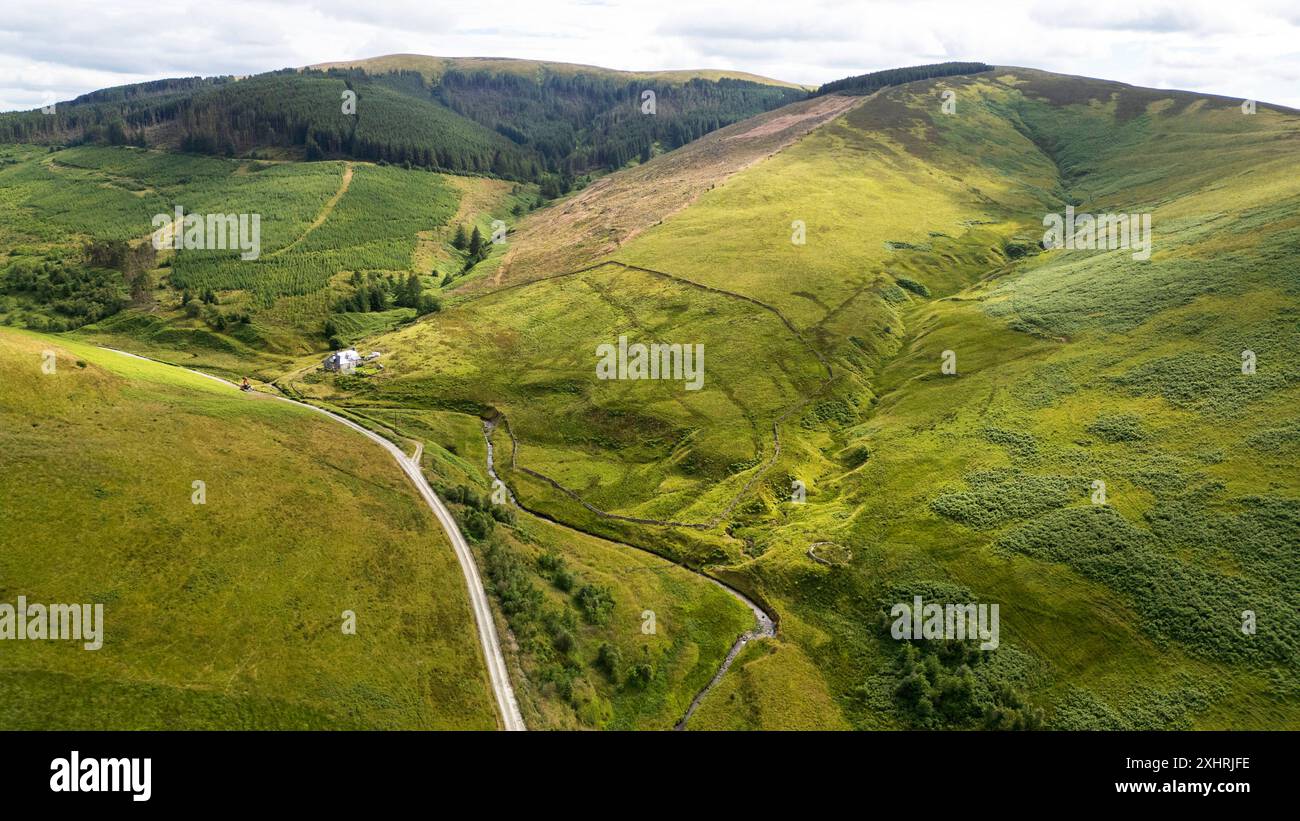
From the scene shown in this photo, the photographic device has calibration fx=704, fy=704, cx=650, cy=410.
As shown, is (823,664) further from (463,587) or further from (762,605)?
(463,587)

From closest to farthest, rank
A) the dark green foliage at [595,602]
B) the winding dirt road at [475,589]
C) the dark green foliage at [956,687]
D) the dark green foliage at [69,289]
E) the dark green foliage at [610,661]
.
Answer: the winding dirt road at [475,589]
the dark green foliage at [956,687]
the dark green foliage at [610,661]
the dark green foliage at [595,602]
the dark green foliage at [69,289]

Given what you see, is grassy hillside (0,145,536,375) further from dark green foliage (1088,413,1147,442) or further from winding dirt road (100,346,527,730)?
dark green foliage (1088,413,1147,442)

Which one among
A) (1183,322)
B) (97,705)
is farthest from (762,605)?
(1183,322)

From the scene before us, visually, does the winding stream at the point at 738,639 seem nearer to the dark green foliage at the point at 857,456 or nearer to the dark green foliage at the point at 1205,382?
the dark green foliage at the point at 857,456

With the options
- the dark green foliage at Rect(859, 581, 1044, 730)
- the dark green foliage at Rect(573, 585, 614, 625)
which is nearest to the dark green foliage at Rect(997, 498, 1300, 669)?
the dark green foliage at Rect(859, 581, 1044, 730)

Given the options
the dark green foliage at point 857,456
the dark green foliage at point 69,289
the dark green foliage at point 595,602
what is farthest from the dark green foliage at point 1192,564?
the dark green foliage at point 69,289

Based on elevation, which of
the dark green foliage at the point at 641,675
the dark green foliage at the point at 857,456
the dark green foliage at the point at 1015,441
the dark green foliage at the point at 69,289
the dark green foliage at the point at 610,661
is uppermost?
the dark green foliage at the point at 69,289

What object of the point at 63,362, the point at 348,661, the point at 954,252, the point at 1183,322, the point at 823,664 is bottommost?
the point at 823,664
